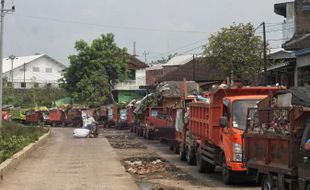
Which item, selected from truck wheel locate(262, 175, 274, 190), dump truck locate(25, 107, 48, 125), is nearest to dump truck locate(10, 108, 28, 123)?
dump truck locate(25, 107, 48, 125)

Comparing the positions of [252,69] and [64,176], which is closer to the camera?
[64,176]

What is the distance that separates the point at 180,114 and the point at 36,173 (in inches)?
306

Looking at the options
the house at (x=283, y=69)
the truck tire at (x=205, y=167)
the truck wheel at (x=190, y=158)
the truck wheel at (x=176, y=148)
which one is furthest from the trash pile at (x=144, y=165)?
the house at (x=283, y=69)

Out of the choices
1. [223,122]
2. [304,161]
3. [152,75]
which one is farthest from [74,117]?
[304,161]

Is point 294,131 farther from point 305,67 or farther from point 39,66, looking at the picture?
point 39,66

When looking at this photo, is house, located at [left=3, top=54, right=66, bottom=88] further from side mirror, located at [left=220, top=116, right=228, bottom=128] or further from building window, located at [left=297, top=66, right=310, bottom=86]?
side mirror, located at [left=220, top=116, right=228, bottom=128]

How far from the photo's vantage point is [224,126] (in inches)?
599

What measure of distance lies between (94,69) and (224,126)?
55.5 meters

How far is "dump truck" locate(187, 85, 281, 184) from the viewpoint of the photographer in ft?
49.0

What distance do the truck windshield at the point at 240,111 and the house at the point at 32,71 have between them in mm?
85263

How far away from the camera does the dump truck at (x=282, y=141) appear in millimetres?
9836

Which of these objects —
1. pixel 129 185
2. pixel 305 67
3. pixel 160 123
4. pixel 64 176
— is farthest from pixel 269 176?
pixel 160 123

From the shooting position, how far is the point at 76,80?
71.7 meters

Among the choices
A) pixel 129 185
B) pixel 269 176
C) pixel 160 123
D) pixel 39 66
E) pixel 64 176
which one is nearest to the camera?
pixel 269 176
